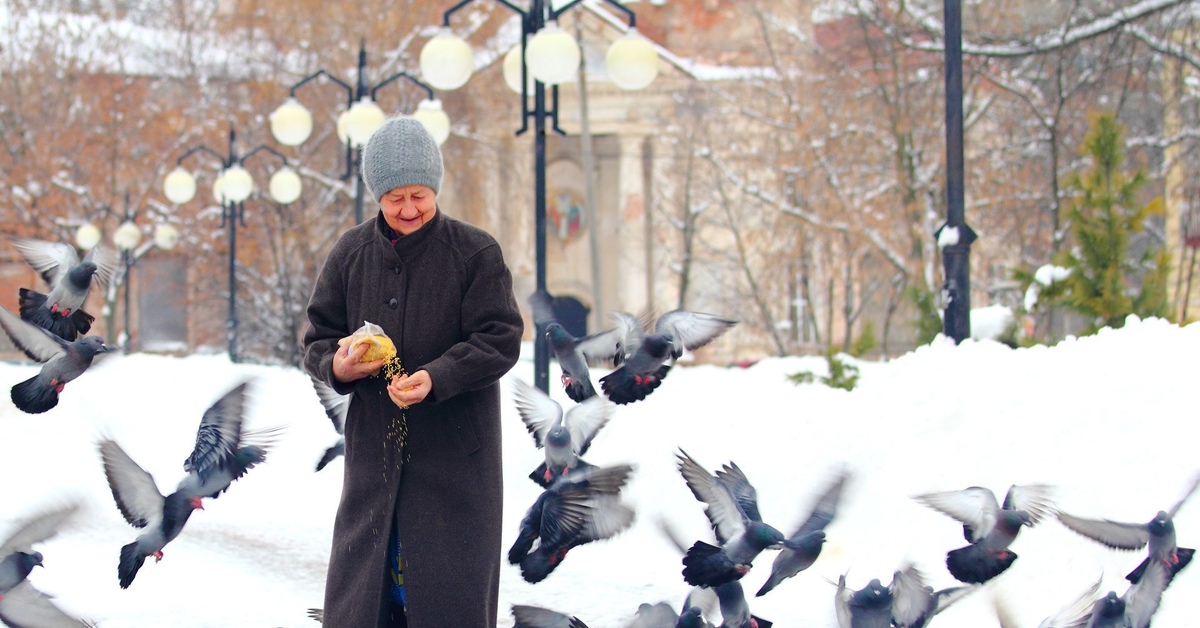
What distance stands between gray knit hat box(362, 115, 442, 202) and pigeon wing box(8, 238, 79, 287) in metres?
2.94

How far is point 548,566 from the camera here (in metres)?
4.57

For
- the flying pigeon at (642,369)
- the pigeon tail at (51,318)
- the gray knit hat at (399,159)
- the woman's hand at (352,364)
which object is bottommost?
the flying pigeon at (642,369)

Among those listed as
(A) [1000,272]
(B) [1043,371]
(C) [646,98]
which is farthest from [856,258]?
(B) [1043,371]

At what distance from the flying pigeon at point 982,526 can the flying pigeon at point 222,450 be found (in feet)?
8.64

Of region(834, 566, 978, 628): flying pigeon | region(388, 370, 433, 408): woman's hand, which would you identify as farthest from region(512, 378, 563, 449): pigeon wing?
region(388, 370, 433, 408): woman's hand

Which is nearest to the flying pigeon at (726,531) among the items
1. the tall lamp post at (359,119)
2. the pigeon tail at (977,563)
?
the pigeon tail at (977,563)

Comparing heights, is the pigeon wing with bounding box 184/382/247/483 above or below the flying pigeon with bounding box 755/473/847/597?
above

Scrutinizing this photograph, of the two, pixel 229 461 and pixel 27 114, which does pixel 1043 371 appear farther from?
pixel 27 114

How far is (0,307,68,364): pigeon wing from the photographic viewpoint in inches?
199

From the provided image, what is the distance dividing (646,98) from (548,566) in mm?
36426

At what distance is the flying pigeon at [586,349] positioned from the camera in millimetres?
5238

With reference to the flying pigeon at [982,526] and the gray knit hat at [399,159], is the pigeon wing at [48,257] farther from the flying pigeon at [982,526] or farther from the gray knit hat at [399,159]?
the flying pigeon at [982,526]

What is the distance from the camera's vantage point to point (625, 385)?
5.13 meters

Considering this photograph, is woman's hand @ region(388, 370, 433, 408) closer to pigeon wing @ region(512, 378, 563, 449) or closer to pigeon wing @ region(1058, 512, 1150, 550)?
pigeon wing @ region(512, 378, 563, 449)
